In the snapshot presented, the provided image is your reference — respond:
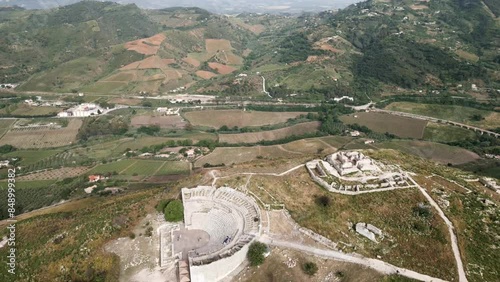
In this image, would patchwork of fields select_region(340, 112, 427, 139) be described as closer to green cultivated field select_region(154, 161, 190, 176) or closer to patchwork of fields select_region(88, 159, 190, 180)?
green cultivated field select_region(154, 161, 190, 176)

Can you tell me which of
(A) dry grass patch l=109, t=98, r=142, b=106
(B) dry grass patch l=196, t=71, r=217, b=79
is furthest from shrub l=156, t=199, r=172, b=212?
(B) dry grass patch l=196, t=71, r=217, b=79

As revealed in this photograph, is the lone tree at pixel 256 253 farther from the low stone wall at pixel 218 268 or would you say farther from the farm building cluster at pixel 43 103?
the farm building cluster at pixel 43 103

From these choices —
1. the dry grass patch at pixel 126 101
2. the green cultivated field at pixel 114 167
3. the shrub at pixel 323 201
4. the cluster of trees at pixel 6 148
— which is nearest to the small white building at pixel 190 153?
the green cultivated field at pixel 114 167

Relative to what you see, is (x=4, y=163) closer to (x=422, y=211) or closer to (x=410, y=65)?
(x=422, y=211)

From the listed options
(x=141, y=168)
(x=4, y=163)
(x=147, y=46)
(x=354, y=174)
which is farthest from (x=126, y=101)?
(x=354, y=174)

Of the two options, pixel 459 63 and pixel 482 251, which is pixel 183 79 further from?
pixel 482 251
